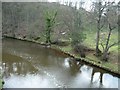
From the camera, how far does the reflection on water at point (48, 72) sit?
725 inches

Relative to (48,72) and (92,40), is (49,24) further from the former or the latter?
(48,72)

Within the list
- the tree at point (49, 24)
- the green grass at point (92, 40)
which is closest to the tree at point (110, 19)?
the green grass at point (92, 40)

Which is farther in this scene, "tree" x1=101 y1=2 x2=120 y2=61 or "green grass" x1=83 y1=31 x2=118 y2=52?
"green grass" x1=83 y1=31 x2=118 y2=52

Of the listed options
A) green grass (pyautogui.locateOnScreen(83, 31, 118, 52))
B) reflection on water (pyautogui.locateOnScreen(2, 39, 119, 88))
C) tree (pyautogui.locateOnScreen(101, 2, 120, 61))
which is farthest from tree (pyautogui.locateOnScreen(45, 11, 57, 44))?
tree (pyautogui.locateOnScreen(101, 2, 120, 61))

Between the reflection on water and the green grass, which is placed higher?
the green grass

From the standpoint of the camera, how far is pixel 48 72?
21.3 metres

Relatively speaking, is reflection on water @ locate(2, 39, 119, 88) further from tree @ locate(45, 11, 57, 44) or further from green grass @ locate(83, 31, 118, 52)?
tree @ locate(45, 11, 57, 44)

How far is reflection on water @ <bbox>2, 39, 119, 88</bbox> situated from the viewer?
18406 millimetres

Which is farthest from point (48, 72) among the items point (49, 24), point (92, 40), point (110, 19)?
point (49, 24)

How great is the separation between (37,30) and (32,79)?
76.3 ft

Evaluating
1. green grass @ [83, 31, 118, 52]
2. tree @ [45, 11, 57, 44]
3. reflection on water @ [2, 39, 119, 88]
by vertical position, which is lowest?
reflection on water @ [2, 39, 119, 88]

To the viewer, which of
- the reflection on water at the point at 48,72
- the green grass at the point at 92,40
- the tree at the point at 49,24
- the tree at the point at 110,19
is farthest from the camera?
the tree at the point at 49,24

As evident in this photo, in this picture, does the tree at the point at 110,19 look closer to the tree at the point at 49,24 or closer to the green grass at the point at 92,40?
the green grass at the point at 92,40

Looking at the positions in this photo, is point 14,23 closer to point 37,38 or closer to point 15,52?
point 37,38
